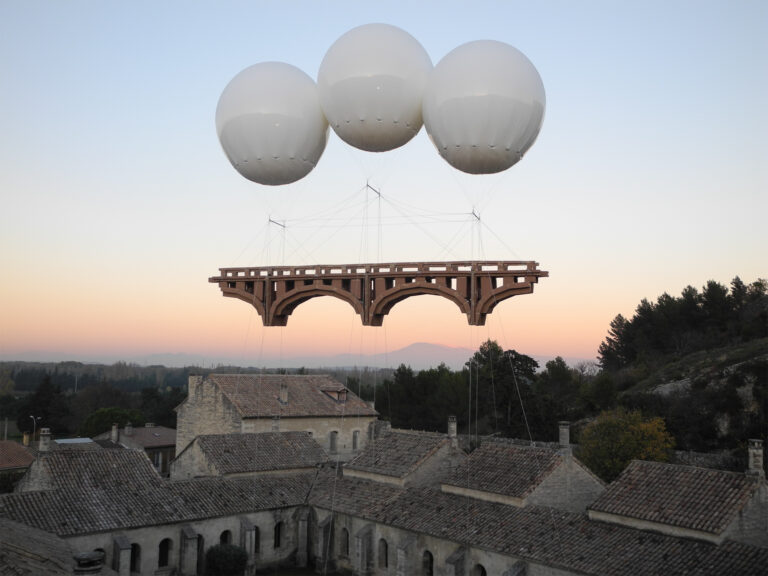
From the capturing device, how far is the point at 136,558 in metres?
24.6

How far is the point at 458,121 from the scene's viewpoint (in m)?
10.1

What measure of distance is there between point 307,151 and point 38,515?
1761 centimetres

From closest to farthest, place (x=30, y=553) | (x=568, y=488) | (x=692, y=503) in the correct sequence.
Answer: (x=30, y=553), (x=692, y=503), (x=568, y=488)

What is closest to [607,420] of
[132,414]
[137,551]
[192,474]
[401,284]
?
[192,474]

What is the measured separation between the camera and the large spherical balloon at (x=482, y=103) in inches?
395

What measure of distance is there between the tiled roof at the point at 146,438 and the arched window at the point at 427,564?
34.8 metres

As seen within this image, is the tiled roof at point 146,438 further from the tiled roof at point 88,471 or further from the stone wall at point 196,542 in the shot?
the stone wall at point 196,542

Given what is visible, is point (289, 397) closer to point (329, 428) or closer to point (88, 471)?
point (329, 428)

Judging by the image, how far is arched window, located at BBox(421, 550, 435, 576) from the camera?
24.2 metres

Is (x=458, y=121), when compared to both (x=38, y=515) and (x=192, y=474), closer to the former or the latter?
(x=38, y=515)

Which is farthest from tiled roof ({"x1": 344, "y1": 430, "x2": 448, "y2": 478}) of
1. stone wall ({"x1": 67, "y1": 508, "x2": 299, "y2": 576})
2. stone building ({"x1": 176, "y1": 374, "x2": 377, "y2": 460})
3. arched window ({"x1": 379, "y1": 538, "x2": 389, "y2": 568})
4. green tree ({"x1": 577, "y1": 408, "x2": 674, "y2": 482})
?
green tree ({"x1": 577, "y1": 408, "x2": 674, "y2": 482})

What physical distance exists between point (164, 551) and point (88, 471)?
4.11 metres

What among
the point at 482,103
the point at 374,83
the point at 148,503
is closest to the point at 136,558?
the point at 148,503

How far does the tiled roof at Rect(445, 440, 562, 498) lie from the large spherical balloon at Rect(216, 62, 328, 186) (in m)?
16.3
